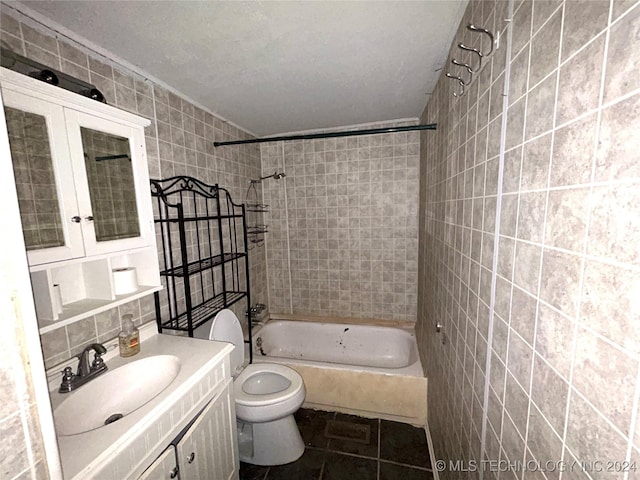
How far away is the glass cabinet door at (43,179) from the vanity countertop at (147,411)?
0.58 meters

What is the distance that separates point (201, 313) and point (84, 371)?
759mm

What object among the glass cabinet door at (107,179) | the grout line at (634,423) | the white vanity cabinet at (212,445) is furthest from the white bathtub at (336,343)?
the grout line at (634,423)

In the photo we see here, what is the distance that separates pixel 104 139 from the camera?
112cm

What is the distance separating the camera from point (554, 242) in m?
0.56

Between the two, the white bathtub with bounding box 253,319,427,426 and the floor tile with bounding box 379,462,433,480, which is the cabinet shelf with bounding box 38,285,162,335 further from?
the floor tile with bounding box 379,462,433,480

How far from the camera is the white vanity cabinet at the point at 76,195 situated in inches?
34.6

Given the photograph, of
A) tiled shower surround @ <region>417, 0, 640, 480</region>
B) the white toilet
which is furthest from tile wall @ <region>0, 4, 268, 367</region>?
tiled shower surround @ <region>417, 0, 640, 480</region>

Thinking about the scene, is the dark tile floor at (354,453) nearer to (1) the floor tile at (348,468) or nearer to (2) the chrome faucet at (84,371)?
(1) the floor tile at (348,468)

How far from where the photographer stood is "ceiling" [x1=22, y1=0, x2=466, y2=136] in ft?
3.51

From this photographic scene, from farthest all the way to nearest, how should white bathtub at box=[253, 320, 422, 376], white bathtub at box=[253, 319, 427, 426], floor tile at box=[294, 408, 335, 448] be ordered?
white bathtub at box=[253, 320, 422, 376] < white bathtub at box=[253, 319, 427, 426] < floor tile at box=[294, 408, 335, 448]

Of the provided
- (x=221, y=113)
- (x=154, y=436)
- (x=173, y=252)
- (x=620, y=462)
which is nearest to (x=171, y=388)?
(x=154, y=436)

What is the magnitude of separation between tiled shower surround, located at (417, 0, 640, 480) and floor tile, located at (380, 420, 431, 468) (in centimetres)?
78

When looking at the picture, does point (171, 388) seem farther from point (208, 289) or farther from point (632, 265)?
point (632, 265)

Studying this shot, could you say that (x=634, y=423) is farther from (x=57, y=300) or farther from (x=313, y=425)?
(x=313, y=425)
